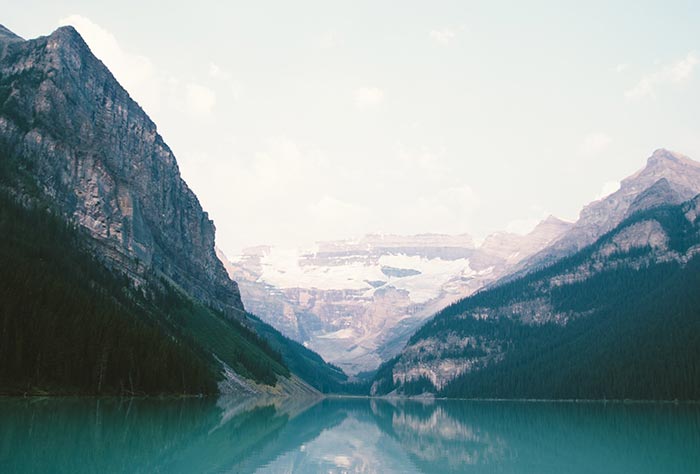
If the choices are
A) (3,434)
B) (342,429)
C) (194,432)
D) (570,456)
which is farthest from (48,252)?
(570,456)

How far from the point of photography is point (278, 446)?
6412 cm

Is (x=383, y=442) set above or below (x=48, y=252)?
below

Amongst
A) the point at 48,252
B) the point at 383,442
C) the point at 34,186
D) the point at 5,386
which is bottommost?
the point at 383,442

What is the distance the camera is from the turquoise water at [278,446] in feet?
150

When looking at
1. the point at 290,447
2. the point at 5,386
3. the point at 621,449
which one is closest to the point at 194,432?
the point at 290,447

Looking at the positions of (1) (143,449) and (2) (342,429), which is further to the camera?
(2) (342,429)

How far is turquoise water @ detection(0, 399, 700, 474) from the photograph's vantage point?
45688 millimetres

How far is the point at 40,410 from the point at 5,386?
18480 mm

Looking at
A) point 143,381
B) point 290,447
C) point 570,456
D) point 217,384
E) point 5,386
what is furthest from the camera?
point 217,384

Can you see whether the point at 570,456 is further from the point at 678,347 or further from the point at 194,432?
the point at 678,347

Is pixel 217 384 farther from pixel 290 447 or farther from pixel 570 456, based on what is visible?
pixel 570 456

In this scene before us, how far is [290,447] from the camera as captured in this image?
210 ft

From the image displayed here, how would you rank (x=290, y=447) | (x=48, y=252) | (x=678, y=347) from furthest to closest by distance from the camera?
(x=678, y=347)
(x=48, y=252)
(x=290, y=447)

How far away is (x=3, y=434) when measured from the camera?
48844 millimetres
